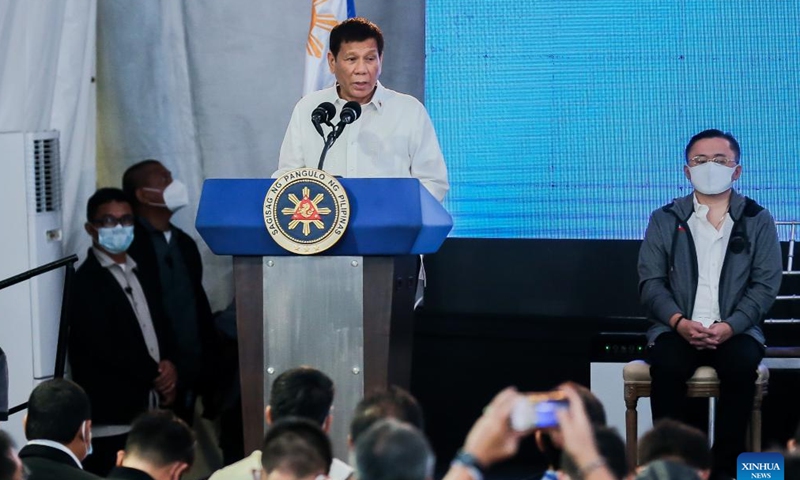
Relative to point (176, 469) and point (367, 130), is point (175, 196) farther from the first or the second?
point (176, 469)

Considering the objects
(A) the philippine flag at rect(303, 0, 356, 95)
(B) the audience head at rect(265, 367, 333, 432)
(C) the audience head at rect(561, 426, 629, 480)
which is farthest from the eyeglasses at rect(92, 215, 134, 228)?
(C) the audience head at rect(561, 426, 629, 480)

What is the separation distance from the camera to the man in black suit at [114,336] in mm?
5918

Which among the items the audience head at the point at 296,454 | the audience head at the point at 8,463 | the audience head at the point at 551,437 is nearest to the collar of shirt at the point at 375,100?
the audience head at the point at 551,437

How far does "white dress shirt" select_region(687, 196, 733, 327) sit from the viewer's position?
213 inches

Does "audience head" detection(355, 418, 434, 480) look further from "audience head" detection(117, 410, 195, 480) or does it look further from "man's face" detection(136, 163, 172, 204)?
"man's face" detection(136, 163, 172, 204)

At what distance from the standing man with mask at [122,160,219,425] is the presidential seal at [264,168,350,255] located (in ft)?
7.16

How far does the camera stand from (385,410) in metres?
3.26

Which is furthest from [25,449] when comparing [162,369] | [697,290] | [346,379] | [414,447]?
[697,290]

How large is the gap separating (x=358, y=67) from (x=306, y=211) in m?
0.89

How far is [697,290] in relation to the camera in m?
5.44

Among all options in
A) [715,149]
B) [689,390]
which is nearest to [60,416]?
[689,390]

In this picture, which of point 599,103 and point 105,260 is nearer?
point 105,260

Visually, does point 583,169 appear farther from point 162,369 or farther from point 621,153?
point 162,369

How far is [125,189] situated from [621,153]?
2290mm
